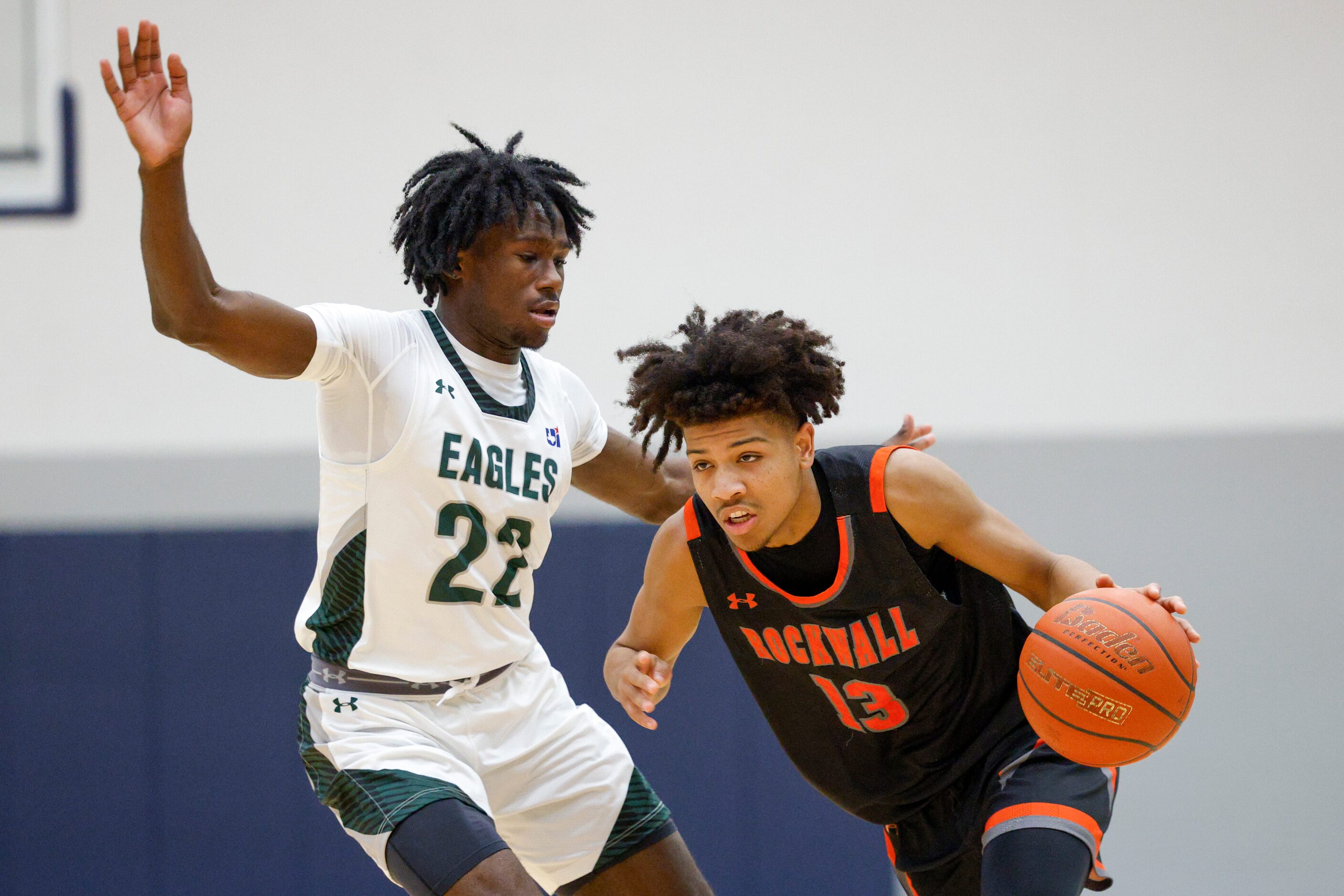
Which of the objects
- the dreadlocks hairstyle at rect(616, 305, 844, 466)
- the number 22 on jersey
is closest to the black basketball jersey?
the dreadlocks hairstyle at rect(616, 305, 844, 466)

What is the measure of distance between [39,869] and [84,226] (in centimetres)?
223

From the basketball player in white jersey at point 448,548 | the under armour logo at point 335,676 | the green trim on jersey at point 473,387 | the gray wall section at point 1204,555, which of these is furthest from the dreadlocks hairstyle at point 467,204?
the gray wall section at point 1204,555

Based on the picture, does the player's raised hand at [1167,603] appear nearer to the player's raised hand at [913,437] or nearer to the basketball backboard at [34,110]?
the player's raised hand at [913,437]

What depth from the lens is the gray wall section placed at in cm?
423

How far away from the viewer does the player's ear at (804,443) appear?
7.96 ft

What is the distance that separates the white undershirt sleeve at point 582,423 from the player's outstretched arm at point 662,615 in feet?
1.42

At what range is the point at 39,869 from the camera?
4.19 metres

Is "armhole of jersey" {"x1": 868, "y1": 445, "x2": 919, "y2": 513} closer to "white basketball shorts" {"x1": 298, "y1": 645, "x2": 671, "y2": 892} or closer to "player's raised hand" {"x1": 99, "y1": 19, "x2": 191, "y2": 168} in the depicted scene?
"white basketball shorts" {"x1": 298, "y1": 645, "x2": 671, "y2": 892}

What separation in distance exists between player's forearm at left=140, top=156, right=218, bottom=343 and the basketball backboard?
2.08m

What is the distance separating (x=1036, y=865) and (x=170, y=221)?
71.6 inches

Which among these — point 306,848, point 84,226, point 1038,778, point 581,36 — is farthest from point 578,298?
point 1038,778

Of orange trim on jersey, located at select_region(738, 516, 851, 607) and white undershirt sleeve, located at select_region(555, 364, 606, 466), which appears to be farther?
white undershirt sleeve, located at select_region(555, 364, 606, 466)

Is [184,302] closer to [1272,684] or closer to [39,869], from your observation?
[39,869]

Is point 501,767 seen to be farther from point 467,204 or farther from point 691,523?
point 467,204
